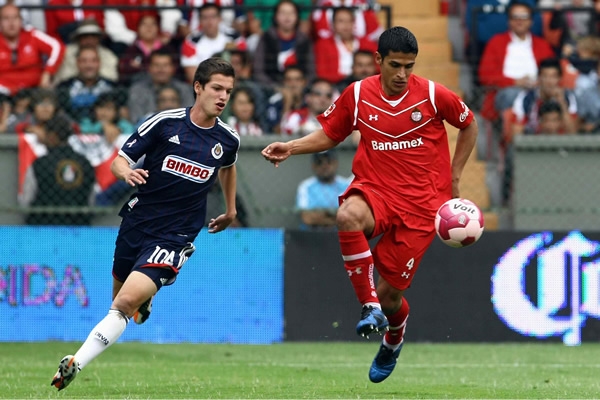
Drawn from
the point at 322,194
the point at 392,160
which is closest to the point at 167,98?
the point at 322,194

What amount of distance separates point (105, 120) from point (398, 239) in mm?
5636

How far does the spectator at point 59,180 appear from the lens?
41.9ft

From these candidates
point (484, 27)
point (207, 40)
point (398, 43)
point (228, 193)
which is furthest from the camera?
point (484, 27)

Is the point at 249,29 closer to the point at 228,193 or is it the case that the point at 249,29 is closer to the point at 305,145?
the point at 228,193

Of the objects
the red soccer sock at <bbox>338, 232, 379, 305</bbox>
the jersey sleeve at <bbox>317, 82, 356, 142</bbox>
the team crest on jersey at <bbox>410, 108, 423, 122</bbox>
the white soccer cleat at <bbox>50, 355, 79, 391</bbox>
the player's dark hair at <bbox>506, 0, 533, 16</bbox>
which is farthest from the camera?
the player's dark hair at <bbox>506, 0, 533, 16</bbox>

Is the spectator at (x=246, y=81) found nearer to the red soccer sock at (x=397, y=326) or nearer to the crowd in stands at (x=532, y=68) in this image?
the crowd in stands at (x=532, y=68)

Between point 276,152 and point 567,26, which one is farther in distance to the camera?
point 567,26

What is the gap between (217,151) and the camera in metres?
8.24

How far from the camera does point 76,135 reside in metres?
12.9

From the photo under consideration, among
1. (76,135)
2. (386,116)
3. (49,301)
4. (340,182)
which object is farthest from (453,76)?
(386,116)

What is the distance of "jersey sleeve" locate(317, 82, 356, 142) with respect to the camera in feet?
27.4

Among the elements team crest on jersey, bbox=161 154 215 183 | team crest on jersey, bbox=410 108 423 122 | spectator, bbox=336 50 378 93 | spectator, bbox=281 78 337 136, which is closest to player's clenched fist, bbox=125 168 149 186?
team crest on jersey, bbox=161 154 215 183

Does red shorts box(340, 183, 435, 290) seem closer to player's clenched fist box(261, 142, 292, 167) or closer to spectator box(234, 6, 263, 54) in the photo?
player's clenched fist box(261, 142, 292, 167)

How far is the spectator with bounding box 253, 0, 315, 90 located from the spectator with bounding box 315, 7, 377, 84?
12 cm
